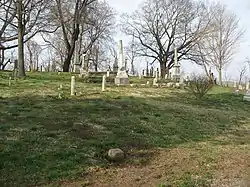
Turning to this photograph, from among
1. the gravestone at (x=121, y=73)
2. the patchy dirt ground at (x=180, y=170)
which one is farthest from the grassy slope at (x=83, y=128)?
the gravestone at (x=121, y=73)

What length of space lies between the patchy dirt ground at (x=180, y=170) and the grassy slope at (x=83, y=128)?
1.50 ft

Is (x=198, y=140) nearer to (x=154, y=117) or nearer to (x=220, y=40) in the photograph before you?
(x=154, y=117)

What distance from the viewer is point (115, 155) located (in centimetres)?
872

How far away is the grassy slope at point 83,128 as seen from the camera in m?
8.05

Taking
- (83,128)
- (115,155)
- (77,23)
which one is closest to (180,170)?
(115,155)

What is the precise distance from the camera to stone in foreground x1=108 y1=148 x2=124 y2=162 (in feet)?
28.6

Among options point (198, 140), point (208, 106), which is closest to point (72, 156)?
point (198, 140)

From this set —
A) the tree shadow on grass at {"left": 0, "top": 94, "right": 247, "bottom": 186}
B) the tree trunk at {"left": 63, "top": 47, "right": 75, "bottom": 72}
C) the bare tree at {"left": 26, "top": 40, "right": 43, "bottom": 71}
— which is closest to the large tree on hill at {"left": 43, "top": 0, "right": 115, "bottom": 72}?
the tree trunk at {"left": 63, "top": 47, "right": 75, "bottom": 72}

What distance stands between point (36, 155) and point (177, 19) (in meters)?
44.5

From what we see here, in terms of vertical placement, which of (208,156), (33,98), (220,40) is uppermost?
(220,40)

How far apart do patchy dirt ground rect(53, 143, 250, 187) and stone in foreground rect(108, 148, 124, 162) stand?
0.84 ft

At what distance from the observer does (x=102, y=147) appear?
948 centimetres

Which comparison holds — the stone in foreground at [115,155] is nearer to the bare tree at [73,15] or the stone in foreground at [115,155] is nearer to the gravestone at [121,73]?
the gravestone at [121,73]

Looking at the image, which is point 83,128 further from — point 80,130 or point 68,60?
point 68,60
